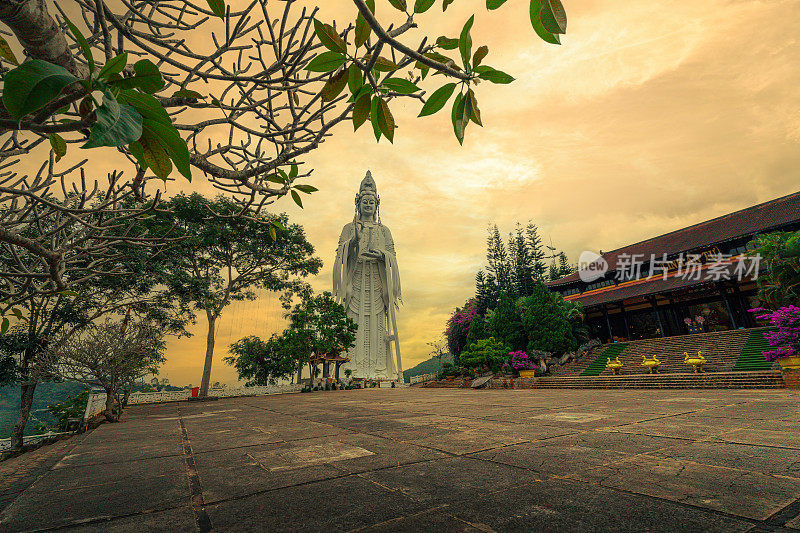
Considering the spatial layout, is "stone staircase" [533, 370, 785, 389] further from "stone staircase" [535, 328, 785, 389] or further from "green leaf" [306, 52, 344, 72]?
"green leaf" [306, 52, 344, 72]

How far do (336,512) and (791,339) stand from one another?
1328 cm

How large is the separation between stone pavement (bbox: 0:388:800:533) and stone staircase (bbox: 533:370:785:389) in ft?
34.4

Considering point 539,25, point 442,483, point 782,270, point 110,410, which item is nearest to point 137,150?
point 539,25

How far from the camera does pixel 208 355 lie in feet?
61.2


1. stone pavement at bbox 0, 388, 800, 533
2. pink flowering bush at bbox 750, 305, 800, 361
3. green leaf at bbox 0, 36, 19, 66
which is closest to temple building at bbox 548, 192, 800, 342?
pink flowering bush at bbox 750, 305, 800, 361

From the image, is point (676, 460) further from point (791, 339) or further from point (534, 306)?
point (534, 306)

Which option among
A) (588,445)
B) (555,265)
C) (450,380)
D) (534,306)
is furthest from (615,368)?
(555,265)

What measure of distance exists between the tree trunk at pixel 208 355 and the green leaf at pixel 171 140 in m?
20.6

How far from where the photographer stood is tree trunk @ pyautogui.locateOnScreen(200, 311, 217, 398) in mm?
18266

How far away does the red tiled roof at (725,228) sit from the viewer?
1755cm

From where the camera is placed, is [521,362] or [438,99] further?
[521,362]

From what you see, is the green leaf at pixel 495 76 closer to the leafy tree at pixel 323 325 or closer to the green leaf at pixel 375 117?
the green leaf at pixel 375 117

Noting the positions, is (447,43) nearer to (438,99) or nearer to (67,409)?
(438,99)

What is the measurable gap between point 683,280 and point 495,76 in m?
22.6
